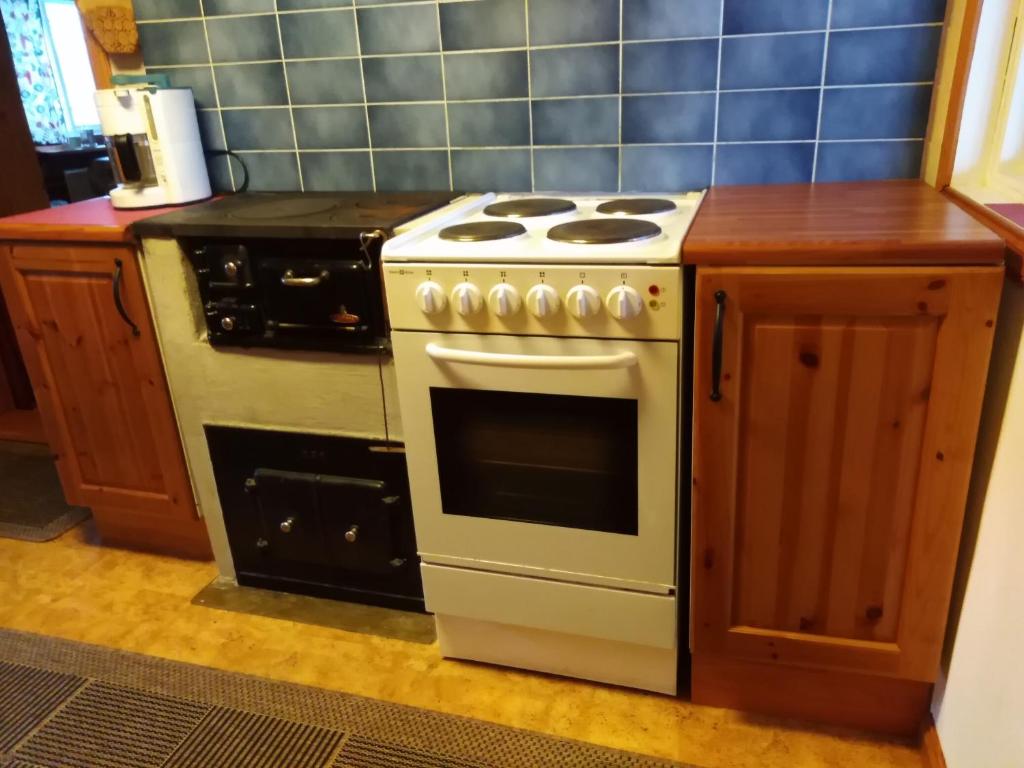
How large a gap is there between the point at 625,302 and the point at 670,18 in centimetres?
84

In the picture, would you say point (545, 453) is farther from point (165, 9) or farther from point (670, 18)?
point (165, 9)

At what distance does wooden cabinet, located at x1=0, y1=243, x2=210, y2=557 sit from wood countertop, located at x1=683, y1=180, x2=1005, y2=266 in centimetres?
134

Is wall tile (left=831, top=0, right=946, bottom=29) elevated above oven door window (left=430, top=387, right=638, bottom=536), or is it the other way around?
wall tile (left=831, top=0, right=946, bottom=29)

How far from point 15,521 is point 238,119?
4.88 ft

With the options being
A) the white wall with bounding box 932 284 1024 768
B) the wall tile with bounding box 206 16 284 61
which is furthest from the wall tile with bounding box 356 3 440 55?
the white wall with bounding box 932 284 1024 768

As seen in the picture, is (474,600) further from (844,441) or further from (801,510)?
(844,441)

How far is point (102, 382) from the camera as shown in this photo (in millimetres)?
1965

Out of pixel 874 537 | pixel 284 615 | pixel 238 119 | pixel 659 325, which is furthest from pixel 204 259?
pixel 874 537

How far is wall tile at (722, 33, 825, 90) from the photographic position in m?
1.67

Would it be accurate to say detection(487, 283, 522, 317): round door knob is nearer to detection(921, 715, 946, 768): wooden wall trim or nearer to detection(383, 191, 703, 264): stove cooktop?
detection(383, 191, 703, 264): stove cooktop

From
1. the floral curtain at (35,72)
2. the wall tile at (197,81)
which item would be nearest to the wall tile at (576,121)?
the wall tile at (197,81)

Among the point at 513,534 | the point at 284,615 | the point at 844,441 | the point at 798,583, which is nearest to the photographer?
the point at 844,441

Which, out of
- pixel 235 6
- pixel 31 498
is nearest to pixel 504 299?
pixel 235 6

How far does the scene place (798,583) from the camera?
1406 mm
